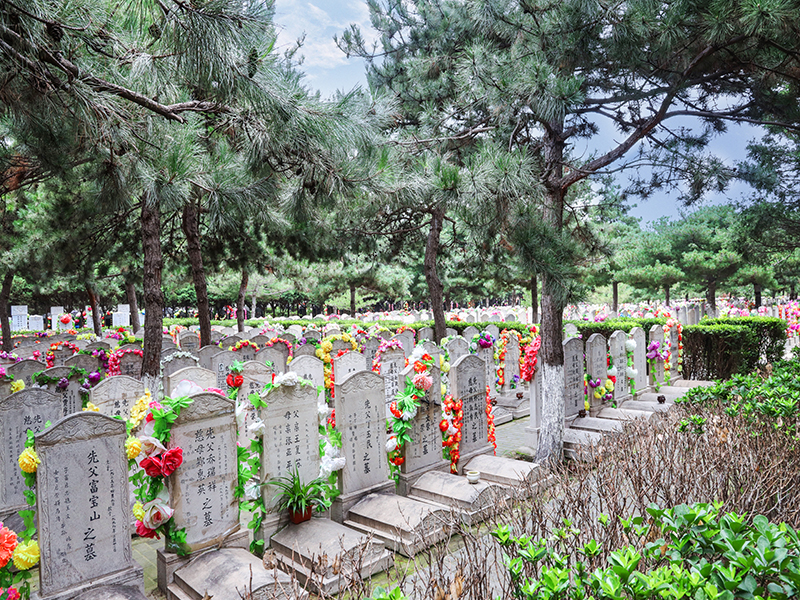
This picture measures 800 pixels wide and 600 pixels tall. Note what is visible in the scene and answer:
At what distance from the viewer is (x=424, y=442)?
5797 millimetres

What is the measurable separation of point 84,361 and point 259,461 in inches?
227

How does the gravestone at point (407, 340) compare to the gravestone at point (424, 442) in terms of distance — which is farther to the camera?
the gravestone at point (407, 340)

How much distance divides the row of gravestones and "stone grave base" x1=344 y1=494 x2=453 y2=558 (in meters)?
0.01

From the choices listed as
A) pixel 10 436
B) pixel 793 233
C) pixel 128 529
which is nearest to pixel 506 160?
pixel 128 529

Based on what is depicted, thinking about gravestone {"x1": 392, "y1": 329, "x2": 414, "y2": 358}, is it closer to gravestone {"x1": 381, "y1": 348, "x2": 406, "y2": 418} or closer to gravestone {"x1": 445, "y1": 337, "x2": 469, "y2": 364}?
gravestone {"x1": 445, "y1": 337, "x2": 469, "y2": 364}

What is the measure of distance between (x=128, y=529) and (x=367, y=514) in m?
2.01

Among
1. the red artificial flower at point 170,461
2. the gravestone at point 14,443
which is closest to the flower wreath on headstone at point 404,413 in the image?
the red artificial flower at point 170,461

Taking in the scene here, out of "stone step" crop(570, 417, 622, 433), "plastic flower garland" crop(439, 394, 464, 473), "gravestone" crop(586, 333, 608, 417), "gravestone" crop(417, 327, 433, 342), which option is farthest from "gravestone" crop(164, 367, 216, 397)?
"gravestone" crop(417, 327, 433, 342)

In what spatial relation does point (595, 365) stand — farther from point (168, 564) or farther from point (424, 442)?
point (168, 564)

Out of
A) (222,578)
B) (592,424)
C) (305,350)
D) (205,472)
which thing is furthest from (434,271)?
(222,578)

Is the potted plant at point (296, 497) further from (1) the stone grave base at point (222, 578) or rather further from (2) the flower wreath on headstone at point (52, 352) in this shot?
(2) the flower wreath on headstone at point (52, 352)

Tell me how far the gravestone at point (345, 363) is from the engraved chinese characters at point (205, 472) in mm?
4421

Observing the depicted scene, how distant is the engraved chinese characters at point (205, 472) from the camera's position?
4.09 metres

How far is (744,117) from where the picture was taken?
17.6ft
